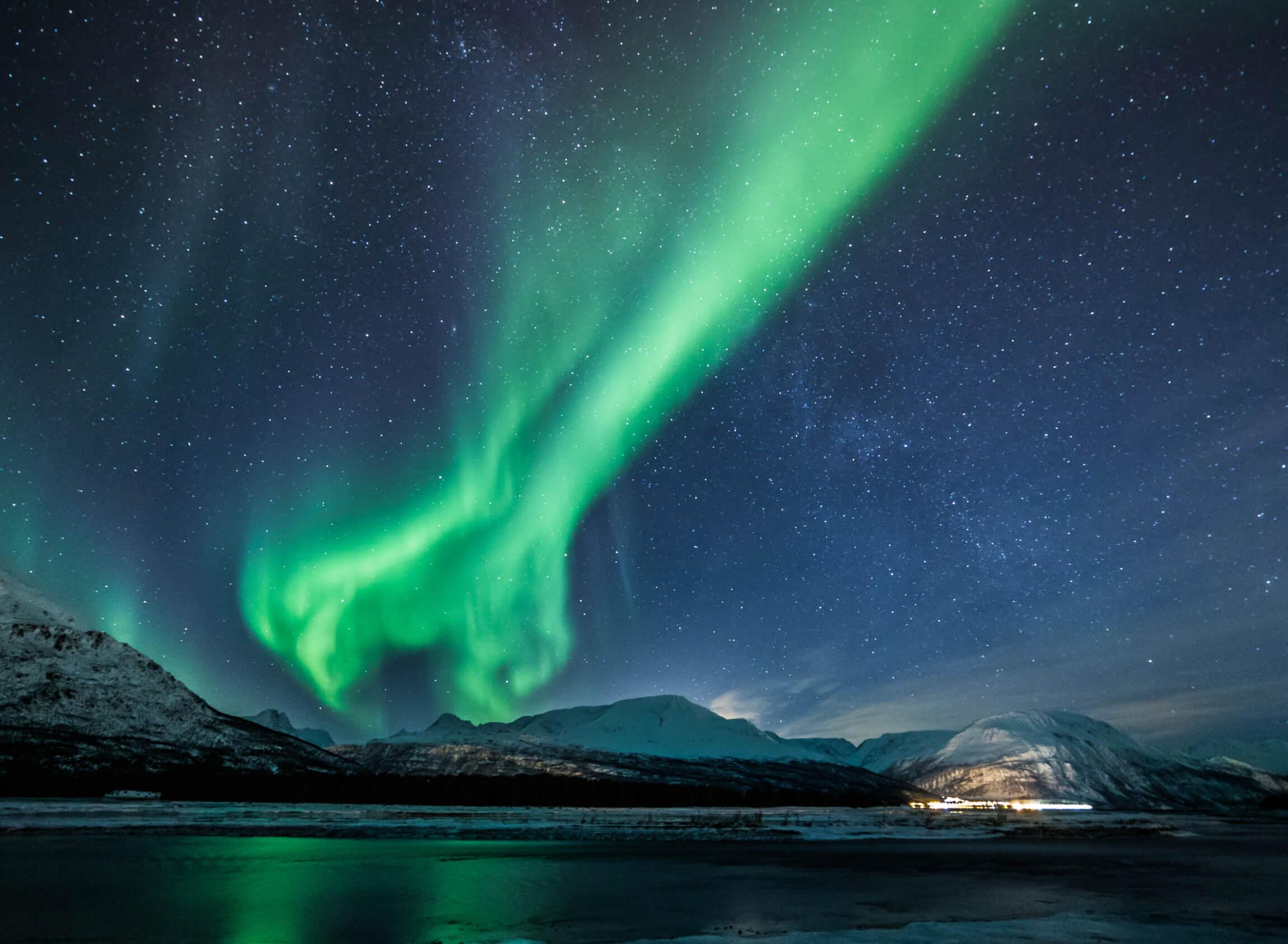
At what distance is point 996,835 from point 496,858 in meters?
66.0

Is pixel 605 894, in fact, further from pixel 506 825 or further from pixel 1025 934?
pixel 506 825

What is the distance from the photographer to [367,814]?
107500 mm

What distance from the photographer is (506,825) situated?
8488 centimetres

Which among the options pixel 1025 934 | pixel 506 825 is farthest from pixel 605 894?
pixel 506 825

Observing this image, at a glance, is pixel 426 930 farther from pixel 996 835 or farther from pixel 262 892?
pixel 996 835

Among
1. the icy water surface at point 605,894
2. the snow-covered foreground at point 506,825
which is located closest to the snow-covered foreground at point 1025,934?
the icy water surface at point 605,894

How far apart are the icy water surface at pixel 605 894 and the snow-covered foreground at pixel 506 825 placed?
17288mm

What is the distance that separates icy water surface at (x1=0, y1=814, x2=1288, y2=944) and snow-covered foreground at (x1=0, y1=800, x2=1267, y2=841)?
56.7 feet

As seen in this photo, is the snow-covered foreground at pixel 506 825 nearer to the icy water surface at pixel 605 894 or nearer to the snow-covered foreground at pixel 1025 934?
the icy water surface at pixel 605 894

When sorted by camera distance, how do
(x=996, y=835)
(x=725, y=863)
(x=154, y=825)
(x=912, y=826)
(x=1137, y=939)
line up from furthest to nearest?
(x=912, y=826) < (x=996, y=835) < (x=154, y=825) < (x=725, y=863) < (x=1137, y=939)

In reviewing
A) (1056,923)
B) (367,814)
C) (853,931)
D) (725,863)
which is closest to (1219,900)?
(1056,923)

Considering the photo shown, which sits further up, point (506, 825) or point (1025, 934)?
point (506, 825)

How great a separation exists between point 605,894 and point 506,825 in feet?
199

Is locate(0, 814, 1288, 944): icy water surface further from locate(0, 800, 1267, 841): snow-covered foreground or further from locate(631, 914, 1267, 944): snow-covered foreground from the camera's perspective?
locate(0, 800, 1267, 841): snow-covered foreground
